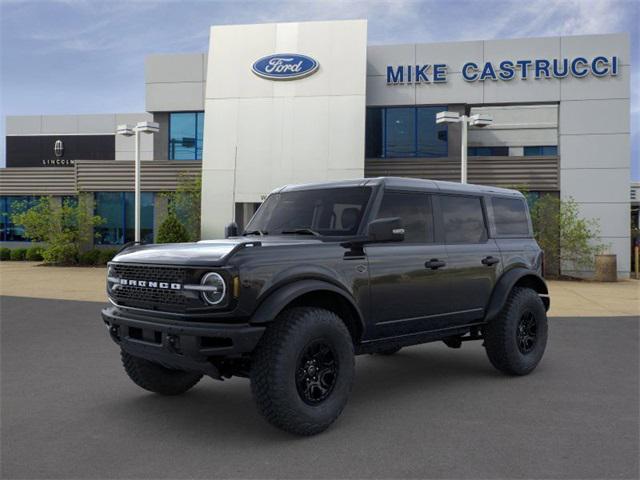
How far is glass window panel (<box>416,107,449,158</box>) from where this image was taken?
74.9 ft

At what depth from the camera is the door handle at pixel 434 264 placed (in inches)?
207

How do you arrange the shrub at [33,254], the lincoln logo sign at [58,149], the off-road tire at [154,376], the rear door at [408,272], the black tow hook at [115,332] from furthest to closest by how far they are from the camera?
the lincoln logo sign at [58,149] < the shrub at [33,254] < the off-road tire at [154,376] < the rear door at [408,272] < the black tow hook at [115,332]

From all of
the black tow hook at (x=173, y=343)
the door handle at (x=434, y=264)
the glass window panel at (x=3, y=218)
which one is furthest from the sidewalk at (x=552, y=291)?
the glass window panel at (x=3, y=218)

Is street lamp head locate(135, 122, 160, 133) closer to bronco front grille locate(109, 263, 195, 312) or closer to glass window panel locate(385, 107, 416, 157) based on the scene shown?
glass window panel locate(385, 107, 416, 157)

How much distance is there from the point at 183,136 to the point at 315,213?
2119cm

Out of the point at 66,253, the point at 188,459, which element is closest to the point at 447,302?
the point at 188,459

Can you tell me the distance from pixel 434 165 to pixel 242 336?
61.7ft

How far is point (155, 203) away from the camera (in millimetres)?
25016

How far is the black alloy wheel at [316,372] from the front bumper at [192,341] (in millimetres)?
487

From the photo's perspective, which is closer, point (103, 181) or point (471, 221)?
point (471, 221)

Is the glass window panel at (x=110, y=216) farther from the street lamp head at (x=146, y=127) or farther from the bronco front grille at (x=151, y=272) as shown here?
the bronco front grille at (x=151, y=272)

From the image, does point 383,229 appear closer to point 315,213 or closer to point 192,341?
point 315,213

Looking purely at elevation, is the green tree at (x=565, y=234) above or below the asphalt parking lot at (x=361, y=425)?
above

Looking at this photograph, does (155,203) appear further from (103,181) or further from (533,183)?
(533,183)
